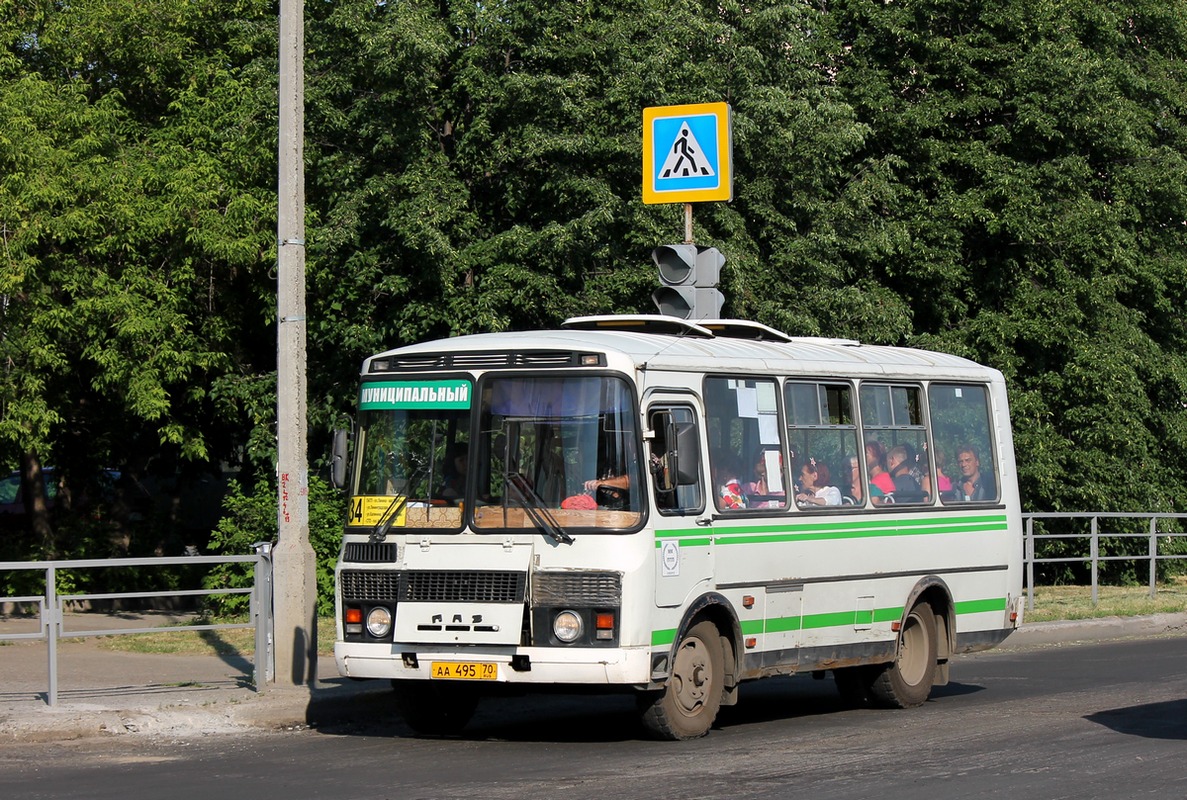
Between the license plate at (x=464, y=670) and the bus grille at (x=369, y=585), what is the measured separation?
633 millimetres

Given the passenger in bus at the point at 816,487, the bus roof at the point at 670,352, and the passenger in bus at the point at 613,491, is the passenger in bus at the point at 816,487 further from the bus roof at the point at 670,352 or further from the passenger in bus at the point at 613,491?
the passenger in bus at the point at 613,491

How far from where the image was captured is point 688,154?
51.7ft

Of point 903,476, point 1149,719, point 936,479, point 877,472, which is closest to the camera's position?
point 1149,719

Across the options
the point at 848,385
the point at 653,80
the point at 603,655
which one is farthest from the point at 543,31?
the point at 603,655

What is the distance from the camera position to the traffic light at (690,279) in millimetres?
15555

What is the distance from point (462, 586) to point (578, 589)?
0.84 meters

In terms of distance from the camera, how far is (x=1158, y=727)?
1216cm

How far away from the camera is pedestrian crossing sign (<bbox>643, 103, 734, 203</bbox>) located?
15.7 meters

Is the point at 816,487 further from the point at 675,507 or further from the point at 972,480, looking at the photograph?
the point at 972,480

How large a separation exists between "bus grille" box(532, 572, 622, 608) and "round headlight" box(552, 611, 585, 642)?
0.08 m

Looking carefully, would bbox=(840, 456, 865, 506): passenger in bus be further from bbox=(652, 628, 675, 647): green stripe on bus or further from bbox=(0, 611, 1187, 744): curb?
bbox=(0, 611, 1187, 744): curb

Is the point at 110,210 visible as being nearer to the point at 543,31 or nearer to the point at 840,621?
the point at 543,31

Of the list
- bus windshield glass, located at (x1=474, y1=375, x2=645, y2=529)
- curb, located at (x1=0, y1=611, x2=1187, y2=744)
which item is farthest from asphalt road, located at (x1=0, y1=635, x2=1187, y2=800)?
bus windshield glass, located at (x1=474, y1=375, x2=645, y2=529)

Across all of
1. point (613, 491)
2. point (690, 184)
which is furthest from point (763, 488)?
point (690, 184)
